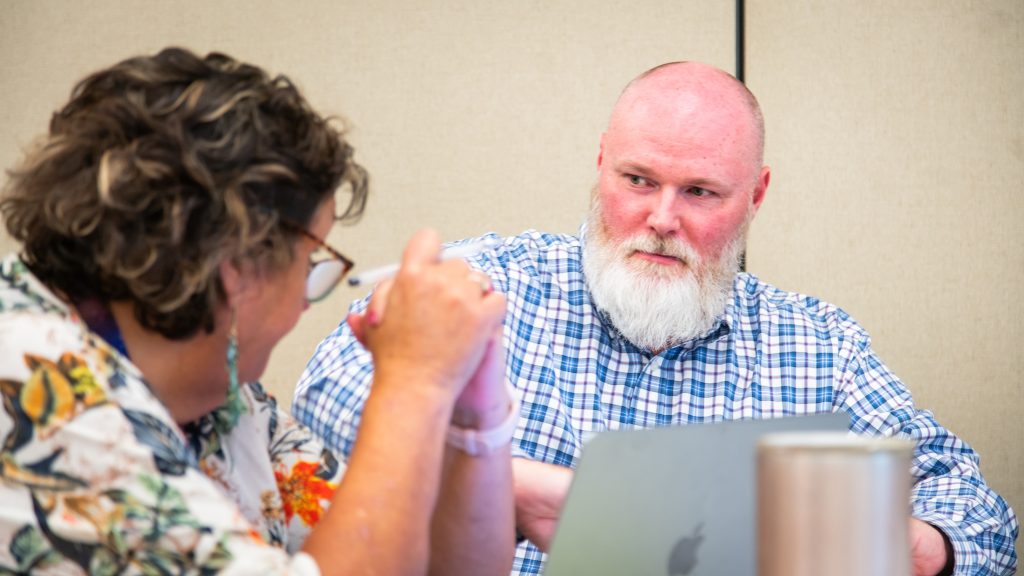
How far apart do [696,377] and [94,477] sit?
1288 mm

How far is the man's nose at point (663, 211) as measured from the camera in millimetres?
2090

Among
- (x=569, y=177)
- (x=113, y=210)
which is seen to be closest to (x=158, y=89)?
(x=113, y=210)

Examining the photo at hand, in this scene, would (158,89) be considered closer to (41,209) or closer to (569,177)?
(41,209)

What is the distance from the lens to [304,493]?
143cm

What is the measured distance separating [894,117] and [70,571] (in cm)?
225

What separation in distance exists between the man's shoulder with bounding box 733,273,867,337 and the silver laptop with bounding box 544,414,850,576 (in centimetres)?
110

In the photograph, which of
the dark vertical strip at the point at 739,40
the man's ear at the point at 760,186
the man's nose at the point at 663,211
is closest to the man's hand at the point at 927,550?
the man's nose at the point at 663,211

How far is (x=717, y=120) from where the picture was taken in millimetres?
2143

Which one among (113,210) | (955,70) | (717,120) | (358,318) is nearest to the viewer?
(113,210)

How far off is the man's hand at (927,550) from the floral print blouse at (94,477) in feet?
3.26

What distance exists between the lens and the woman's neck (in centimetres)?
113

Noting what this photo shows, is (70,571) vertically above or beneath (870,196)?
beneath

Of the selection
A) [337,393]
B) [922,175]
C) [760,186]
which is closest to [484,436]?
[337,393]

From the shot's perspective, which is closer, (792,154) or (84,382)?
(84,382)
